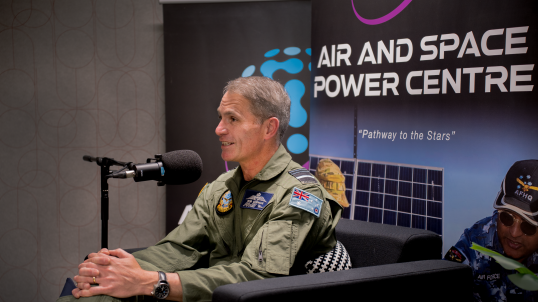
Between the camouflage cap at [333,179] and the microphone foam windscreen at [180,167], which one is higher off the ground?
the microphone foam windscreen at [180,167]

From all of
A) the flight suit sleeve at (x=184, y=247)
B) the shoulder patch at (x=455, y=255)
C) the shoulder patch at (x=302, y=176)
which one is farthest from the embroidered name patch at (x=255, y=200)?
the shoulder patch at (x=455, y=255)

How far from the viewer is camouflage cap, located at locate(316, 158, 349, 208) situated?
2.42 metres

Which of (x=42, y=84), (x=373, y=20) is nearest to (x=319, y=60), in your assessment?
(x=373, y=20)

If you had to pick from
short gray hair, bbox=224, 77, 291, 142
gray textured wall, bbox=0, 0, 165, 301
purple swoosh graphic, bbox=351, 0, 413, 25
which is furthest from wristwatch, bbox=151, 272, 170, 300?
gray textured wall, bbox=0, 0, 165, 301

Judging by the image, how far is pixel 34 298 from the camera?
11.1ft

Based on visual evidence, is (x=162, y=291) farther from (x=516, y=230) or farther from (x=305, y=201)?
(x=516, y=230)

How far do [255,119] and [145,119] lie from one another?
1.79 meters

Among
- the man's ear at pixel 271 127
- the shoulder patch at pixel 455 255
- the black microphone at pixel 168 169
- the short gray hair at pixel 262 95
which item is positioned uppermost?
the short gray hair at pixel 262 95

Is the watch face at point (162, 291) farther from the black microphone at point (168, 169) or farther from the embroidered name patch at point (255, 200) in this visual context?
the embroidered name patch at point (255, 200)

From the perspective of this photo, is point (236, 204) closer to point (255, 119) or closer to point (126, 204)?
point (255, 119)

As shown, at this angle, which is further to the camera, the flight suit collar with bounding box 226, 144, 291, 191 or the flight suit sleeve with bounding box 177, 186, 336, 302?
the flight suit collar with bounding box 226, 144, 291, 191

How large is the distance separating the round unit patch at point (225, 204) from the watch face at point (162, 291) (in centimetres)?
49

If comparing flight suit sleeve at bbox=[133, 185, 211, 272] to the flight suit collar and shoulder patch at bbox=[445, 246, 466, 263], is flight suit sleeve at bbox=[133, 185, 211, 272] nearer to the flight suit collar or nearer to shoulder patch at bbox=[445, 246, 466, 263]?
the flight suit collar

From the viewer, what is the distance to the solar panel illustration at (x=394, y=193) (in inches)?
79.4
